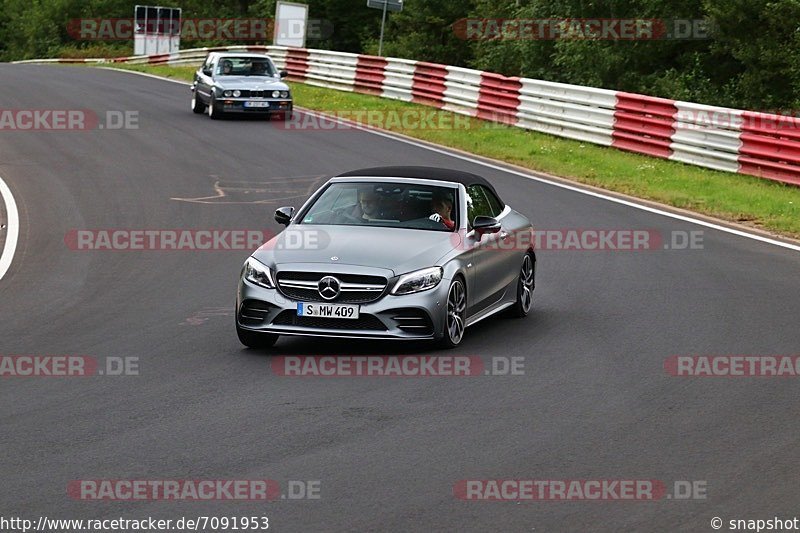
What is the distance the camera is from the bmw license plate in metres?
11.0

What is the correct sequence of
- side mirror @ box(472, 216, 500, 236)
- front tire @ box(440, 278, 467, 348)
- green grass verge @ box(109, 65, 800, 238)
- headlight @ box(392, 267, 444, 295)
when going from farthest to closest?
1. green grass verge @ box(109, 65, 800, 238)
2. side mirror @ box(472, 216, 500, 236)
3. front tire @ box(440, 278, 467, 348)
4. headlight @ box(392, 267, 444, 295)

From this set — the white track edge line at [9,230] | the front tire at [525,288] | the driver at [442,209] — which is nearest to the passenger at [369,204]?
the driver at [442,209]

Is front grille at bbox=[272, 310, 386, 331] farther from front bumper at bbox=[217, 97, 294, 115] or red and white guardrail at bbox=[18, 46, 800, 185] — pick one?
front bumper at bbox=[217, 97, 294, 115]

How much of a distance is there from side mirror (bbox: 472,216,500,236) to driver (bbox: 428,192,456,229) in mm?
229

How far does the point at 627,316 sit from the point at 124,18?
9554 centimetres

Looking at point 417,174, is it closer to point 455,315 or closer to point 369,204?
point 369,204

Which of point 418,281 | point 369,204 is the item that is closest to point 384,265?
point 418,281

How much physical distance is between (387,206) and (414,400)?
3.15 metres

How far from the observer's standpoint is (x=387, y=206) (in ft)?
40.5

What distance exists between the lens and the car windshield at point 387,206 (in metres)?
12.2

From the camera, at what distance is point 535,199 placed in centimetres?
2155

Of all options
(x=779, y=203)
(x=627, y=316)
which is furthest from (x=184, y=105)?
(x=627, y=316)

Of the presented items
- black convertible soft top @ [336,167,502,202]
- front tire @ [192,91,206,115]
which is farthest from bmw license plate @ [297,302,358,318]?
front tire @ [192,91,206,115]

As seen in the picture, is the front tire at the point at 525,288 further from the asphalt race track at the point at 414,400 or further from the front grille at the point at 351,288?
the front grille at the point at 351,288
